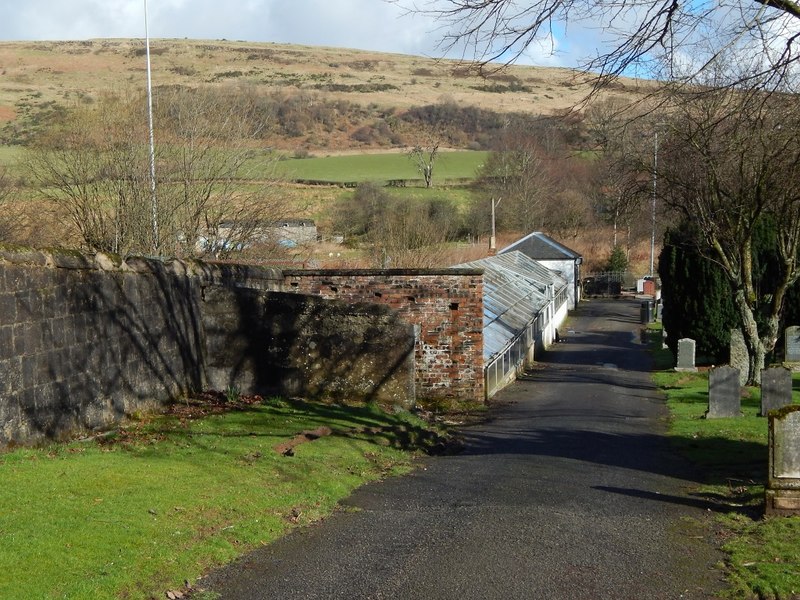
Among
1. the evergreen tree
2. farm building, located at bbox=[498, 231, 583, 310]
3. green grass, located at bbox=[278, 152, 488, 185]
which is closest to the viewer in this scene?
the evergreen tree

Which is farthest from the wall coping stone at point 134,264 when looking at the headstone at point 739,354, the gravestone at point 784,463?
the headstone at point 739,354

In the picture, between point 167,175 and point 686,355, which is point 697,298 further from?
point 167,175

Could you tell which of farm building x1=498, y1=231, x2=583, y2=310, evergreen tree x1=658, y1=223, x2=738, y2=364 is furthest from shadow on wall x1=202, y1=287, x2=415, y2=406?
farm building x1=498, y1=231, x2=583, y2=310

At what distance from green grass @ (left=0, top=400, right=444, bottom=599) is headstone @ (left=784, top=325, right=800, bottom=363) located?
780 inches

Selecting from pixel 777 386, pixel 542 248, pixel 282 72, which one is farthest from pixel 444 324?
pixel 282 72

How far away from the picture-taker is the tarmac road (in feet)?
24.0

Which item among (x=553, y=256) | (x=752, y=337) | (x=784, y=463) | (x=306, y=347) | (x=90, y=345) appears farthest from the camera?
(x=553, y=256)

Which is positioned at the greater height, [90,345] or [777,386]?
[90,345]

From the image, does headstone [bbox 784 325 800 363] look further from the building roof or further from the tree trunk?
the building roof

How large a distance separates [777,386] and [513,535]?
11.2 metres

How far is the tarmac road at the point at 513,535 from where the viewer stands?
732cm

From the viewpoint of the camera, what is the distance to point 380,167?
84500 millimetres

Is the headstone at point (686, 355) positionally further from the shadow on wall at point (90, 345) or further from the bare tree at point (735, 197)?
the shadow on wall at point (90, 345)

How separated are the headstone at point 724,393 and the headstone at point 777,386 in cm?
91
